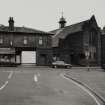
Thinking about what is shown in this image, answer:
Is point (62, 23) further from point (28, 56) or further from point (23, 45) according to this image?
point (28, 56)

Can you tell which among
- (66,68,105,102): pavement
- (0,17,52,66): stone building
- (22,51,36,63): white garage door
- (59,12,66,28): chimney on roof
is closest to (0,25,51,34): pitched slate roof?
(0,17,52,66): stone building

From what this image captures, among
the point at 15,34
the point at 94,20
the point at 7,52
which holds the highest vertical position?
the point at 94,20

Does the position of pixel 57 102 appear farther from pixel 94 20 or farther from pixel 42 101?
pixel 94 20

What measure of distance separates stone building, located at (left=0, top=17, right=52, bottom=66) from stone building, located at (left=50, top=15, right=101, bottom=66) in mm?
3686

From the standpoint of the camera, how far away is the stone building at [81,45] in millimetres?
60406

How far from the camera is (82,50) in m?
60.2

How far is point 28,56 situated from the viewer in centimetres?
5612

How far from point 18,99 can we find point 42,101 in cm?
135

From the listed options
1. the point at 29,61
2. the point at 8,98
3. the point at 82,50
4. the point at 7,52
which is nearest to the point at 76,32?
the point at 82,50

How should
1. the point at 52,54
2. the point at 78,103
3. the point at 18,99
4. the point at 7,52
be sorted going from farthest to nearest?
the point at 52,54 < the point at 7,52 < the point at 18,99 < the point at 78,103

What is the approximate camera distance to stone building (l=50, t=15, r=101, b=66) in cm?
6041

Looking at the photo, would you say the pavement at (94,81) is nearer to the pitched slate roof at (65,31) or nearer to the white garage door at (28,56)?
the white garage door at (28,56)

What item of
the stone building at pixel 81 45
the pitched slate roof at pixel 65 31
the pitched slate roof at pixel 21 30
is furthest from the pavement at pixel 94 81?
the pitched slate roof at pixel 65 31

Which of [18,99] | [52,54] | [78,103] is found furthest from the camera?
[52,54]
